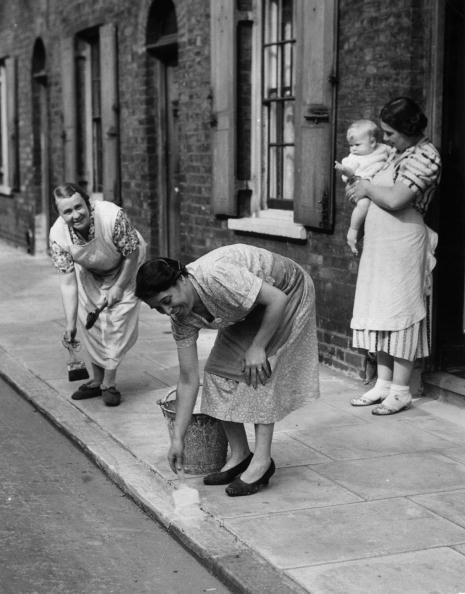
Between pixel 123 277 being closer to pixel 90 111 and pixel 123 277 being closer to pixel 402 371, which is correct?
pixel 402 371

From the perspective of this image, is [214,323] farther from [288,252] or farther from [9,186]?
[9,186]

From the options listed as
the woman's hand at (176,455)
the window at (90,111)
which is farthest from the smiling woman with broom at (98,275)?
the window at (90,111)

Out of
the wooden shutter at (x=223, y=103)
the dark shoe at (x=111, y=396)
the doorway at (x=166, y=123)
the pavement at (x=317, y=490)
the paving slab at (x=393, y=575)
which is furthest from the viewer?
the doorway at (x=166, y=123)

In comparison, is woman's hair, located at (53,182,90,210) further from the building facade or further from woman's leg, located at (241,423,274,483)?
woman's leg, located at (241,423,274,483)

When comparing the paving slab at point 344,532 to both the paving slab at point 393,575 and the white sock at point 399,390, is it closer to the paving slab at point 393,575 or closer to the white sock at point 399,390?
the paving slab at point 393,575

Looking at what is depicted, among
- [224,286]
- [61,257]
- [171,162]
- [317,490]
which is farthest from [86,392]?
[171,162]

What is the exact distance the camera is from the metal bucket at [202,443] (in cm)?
601

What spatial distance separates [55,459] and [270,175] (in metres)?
4.49

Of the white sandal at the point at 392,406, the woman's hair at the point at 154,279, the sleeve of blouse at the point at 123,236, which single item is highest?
the woman's hair at the point at 154,279

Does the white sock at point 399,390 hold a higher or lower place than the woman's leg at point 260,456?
lower

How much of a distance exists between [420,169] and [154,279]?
9.03ft

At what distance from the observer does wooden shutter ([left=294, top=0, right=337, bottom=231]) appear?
8.73 metres

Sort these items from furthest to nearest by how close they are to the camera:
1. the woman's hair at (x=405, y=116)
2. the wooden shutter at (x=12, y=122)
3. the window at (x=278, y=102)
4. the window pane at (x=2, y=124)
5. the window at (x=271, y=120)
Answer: the window pane at (x=2, y=124), the wooden shutter at (x=12, y=122), the window at (x=278, y=102), the window at (x=271, y=120), the woman's hair at (x=405, y=116)

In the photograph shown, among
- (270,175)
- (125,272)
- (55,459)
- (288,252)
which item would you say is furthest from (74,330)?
(270,175)
